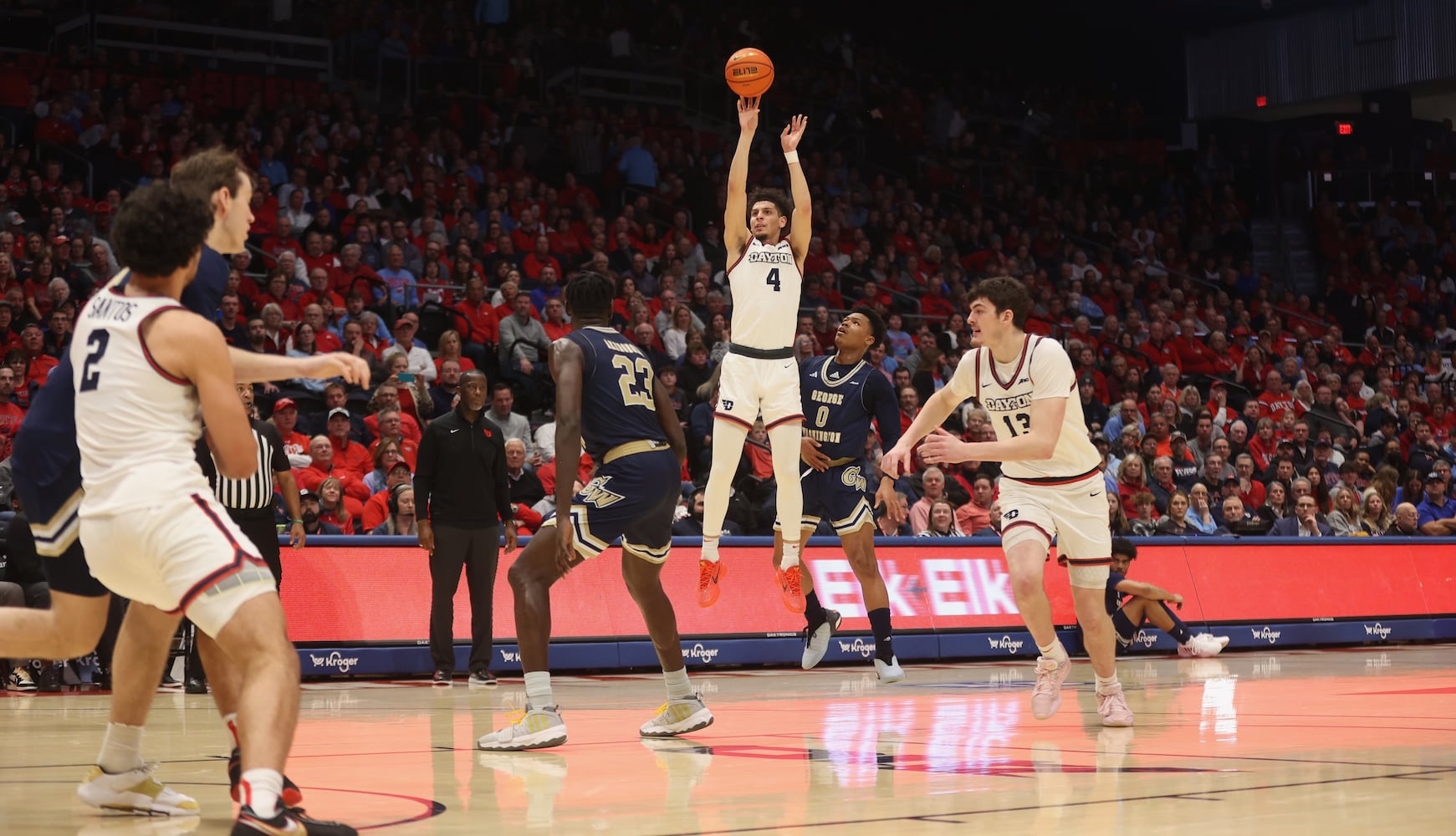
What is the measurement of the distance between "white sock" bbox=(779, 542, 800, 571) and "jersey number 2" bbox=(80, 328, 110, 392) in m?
6.05

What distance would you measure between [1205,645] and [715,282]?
8.45m

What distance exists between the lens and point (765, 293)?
9922mm

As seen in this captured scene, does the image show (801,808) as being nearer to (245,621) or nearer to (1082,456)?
(245,621)

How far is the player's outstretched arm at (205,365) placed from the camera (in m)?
4.48

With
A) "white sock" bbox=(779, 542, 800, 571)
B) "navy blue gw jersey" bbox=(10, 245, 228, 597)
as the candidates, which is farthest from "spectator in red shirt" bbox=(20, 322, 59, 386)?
"navy blue gw jersey" bbox=(10, 245, 228, 597)

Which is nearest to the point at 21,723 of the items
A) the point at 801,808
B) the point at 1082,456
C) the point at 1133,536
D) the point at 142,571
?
the point at 142,571

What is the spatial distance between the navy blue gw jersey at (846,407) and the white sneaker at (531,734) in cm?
488

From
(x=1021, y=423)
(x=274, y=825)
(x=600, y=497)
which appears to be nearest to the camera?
(x=274, y=825)

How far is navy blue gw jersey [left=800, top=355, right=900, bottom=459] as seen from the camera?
11.6 m

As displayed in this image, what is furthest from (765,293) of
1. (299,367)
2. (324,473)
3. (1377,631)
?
(1377,631)

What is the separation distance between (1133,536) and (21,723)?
1090 cm

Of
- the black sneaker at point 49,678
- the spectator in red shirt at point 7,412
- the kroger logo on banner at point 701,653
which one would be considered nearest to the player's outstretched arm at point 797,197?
the kroger logo on banner at point 701,653

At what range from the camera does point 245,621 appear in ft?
14.5

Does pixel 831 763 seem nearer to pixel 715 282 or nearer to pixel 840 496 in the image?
pixel 840 496
